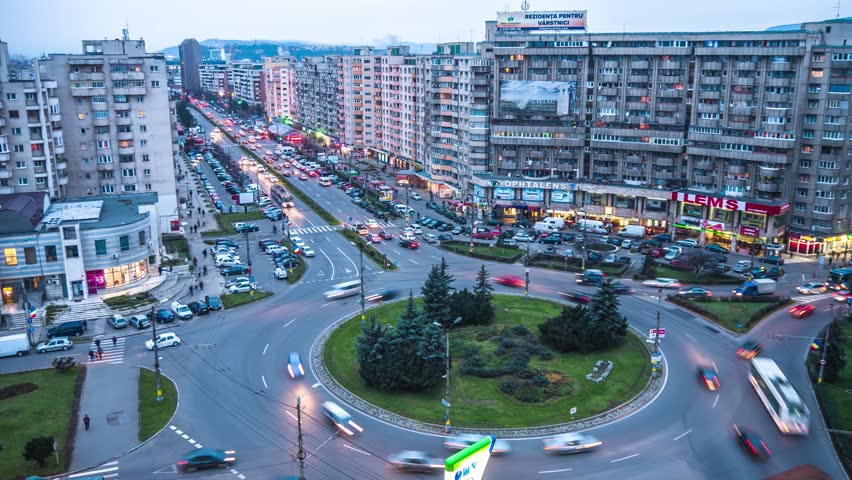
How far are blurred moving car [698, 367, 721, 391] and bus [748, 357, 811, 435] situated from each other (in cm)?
297

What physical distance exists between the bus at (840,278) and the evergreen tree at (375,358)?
59.5 meters

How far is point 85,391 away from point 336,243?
174ft

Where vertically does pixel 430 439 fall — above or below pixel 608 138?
below

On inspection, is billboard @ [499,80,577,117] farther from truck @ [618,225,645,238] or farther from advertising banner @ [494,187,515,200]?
truck @ [618,225,645,238]

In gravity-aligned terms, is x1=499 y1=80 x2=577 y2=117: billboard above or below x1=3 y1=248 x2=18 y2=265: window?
above

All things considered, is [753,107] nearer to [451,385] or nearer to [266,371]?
[451,385]

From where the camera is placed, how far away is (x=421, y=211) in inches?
5148

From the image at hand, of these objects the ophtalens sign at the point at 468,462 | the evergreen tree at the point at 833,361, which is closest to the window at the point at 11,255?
the ophtalens sign at the point at 468,462

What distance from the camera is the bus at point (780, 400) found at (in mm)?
49750

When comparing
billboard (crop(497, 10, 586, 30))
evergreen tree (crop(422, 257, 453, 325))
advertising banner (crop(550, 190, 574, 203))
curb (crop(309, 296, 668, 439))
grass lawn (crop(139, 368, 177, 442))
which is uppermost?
billboard (crop(497, 10, 586, 30))

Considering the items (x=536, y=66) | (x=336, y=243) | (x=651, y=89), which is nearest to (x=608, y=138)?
(x=651, y=89)

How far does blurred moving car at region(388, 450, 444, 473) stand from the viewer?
45344 mm

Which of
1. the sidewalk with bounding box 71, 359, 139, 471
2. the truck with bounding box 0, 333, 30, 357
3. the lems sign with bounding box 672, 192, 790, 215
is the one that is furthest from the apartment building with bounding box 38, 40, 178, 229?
the lems sign with bounding box 672, 192, 790, 215

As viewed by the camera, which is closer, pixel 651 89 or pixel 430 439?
pixel 430 439
